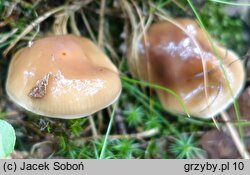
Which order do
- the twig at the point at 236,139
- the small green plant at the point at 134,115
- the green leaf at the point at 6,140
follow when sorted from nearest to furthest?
1. the green leaf at the point at 6,140
2. the twig at the point at 236,139
3. the small green plant at the point at 134,115

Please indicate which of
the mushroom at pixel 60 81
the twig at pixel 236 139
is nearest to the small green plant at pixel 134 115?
the mushroom at pixel 60 81

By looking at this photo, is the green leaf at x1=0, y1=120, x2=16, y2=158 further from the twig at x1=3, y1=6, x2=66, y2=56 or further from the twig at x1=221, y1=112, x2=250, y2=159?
the twig at x1=221, y1=112, x2=250, y2=159

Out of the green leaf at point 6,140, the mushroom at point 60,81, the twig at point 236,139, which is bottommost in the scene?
the twig at point 236,139

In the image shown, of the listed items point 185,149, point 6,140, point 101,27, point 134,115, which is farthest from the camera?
point 101,27

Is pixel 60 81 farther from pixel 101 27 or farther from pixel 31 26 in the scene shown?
pixel 101 27

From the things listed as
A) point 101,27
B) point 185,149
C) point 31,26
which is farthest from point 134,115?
point 31,26

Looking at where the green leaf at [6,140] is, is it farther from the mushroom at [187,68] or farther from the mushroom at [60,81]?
the mushroom at [187,68]
